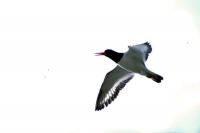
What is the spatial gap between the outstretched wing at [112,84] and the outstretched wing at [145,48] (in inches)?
48.9

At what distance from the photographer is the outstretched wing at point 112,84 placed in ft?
64.4

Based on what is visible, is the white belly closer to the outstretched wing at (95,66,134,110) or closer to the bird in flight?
the bird in flight

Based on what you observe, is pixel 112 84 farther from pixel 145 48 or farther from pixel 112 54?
pixel 145 48

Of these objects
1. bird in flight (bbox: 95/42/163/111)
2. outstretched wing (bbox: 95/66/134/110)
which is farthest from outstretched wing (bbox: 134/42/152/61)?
outstretched wing (bbox: 95/66/134/110)

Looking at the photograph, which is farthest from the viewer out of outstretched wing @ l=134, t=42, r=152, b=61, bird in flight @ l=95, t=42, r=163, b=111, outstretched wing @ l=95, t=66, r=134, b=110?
outstretched wing @ l=95, t=66, r=134, b=110

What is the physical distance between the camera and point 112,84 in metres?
19.8

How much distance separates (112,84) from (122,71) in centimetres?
60

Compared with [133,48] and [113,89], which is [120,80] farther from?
[133,48]

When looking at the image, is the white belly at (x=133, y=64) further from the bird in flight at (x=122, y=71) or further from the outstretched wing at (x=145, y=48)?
the outstretched wing at (x=145, y=48)

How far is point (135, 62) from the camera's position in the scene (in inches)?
714

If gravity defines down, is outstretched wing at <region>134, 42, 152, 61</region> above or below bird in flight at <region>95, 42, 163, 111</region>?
above

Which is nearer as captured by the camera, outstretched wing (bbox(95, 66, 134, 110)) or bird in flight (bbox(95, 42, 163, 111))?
bird in flight (bbox(95, 42, 163, 111))

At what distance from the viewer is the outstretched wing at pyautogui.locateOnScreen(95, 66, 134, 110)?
19.6 m

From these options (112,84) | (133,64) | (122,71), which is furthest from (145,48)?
(112,84)
